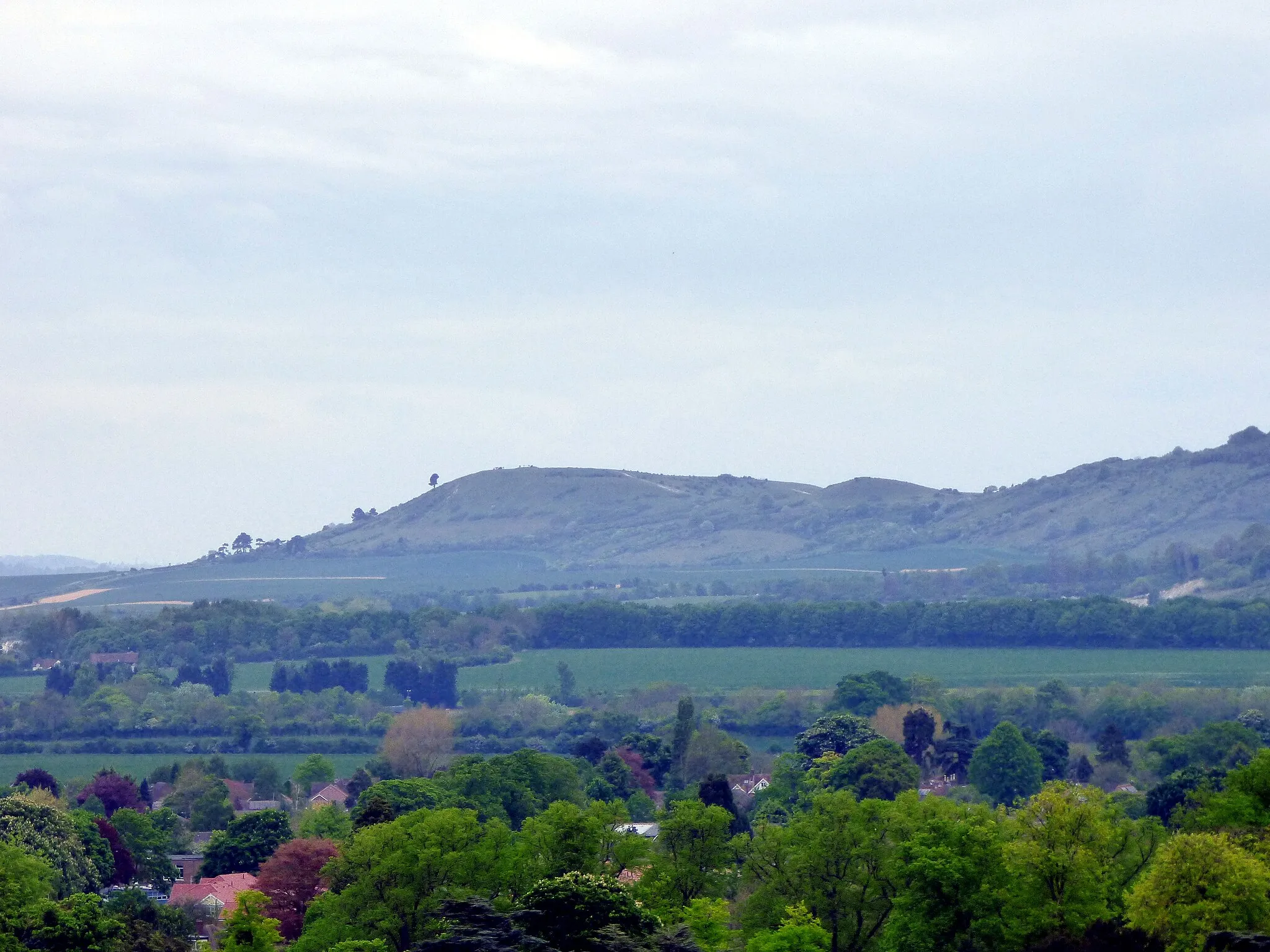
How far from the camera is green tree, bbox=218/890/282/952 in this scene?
58.5 meters

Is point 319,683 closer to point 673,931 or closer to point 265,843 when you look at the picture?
point 265,843

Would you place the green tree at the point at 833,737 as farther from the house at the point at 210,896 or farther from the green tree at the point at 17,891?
the green tree at the point at 17,891

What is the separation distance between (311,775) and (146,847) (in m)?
31.3

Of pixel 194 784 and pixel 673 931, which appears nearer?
pixel 673 931

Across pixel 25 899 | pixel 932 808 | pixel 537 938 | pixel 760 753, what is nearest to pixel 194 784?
pixel 760 753

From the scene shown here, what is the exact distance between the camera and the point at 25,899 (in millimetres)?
64375

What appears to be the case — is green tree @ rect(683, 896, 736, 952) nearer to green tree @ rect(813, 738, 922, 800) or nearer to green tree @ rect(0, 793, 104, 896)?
green tree @ rect(0, 793, 104, 896)

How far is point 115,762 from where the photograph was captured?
146 metres

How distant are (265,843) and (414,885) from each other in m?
21.6

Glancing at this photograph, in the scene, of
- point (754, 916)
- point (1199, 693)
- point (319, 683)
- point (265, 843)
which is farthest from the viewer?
point (319, 683)

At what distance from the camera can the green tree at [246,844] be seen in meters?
84.8

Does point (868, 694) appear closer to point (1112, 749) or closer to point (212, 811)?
point (1112, 749)

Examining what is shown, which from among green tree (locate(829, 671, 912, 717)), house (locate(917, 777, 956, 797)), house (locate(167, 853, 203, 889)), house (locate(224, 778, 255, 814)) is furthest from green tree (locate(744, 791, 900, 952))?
green tree (locate(829, 671, 912, 717))

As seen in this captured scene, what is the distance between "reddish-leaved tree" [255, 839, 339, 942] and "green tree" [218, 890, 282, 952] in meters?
11.0
